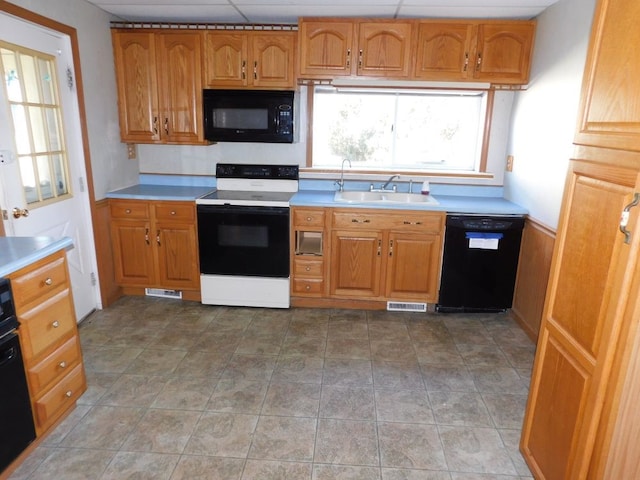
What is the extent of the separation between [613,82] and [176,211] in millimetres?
2991

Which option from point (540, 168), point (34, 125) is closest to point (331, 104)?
point (540, 168)

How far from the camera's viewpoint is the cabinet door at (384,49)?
323 cm

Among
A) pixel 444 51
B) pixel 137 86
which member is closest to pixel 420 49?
pixel 444 51

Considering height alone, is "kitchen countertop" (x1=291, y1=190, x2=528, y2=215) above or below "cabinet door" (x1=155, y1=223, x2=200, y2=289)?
above

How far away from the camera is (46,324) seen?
1962mm

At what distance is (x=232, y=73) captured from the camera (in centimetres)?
343

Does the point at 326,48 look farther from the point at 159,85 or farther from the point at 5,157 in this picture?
the point at 5,157

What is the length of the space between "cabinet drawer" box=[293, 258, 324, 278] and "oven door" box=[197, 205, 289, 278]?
9 centimetres

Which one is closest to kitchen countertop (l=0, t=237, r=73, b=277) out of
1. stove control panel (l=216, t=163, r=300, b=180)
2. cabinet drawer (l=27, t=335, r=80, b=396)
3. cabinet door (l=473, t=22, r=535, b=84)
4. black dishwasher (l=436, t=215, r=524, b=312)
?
cabinet drawer (l=27, t=335, r=80, b=396)

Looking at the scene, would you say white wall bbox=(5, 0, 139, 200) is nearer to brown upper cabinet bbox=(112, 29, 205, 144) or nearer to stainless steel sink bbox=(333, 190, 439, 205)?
brown upper cabinet bbox=(112, 29, 205, 144)

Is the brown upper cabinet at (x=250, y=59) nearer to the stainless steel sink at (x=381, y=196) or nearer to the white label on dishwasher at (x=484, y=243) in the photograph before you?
the stainless steel sink at (x=381, y=196)

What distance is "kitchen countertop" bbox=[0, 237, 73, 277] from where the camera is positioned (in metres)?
1.73

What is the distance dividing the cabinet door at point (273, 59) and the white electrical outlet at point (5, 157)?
1777 mm

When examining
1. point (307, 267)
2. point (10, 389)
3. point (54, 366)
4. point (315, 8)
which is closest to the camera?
point (10, 389)
